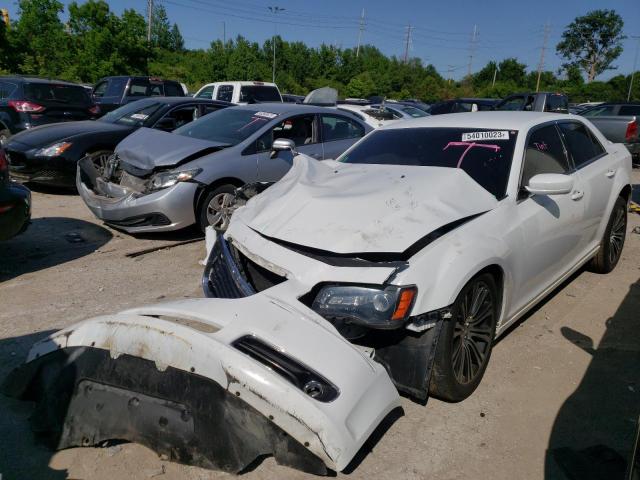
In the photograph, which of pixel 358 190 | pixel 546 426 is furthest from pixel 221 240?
pixel 546 426

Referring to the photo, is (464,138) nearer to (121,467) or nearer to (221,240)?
(221,240)

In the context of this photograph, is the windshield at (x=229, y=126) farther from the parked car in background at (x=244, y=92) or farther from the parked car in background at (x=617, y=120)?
the parked car in background at (x=617, y=120)

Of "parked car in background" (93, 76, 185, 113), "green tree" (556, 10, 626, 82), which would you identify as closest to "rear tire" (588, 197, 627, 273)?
"parked car in background" (93, 76, 185, 113)

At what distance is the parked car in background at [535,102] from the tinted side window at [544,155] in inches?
447

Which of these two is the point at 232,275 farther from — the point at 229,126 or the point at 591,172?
the point at 229,126

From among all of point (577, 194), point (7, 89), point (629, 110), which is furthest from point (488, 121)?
point (629, 110)

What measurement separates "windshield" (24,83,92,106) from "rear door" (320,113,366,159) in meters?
6.20

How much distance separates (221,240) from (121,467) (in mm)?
1499

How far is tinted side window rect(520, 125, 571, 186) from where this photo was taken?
3.79m

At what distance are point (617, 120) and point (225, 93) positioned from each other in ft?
35.8

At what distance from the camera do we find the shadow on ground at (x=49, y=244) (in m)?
5.39

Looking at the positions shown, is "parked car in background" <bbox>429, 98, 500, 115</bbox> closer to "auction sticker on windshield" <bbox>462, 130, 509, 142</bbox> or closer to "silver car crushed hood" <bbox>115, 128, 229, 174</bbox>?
"silver car crushed hood" <bbox>115, 128, 229, 174</bbox>

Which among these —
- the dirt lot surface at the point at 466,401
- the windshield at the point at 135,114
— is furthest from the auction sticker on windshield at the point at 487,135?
the windshield at the point at 135,114

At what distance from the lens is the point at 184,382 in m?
2.35
